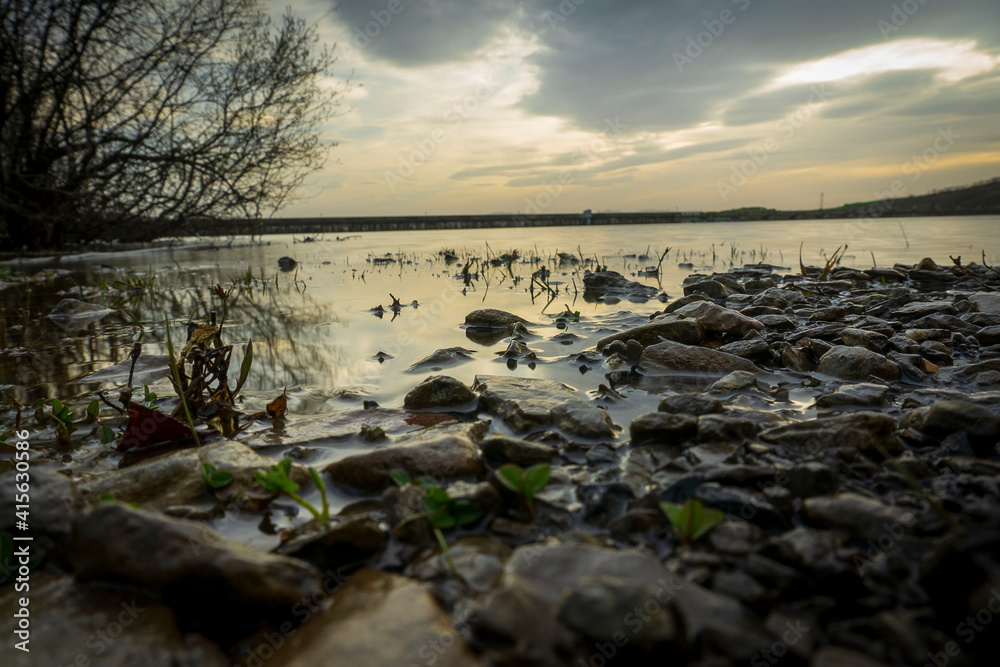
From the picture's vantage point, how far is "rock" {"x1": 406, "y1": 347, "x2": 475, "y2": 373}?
3749 mm

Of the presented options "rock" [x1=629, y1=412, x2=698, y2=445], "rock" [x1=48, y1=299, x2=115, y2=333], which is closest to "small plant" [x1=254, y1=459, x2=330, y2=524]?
"rock" [x1=629, y1=412, x2=698, y2=445]

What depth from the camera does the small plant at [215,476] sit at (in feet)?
6.14

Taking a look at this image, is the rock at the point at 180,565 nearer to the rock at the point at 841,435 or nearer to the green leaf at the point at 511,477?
the green leaf at the point at 511,477

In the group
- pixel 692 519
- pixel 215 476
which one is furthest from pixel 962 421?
pixel 215 476

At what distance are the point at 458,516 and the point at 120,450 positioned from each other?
1.77 metres

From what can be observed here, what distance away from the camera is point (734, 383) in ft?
10.0

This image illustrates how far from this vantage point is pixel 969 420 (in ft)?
6.53

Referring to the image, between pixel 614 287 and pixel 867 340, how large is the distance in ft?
14.2

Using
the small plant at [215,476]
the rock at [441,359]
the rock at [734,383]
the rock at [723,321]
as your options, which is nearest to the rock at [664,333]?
the rock at [723,321]

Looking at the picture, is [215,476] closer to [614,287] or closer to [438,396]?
[438,396]

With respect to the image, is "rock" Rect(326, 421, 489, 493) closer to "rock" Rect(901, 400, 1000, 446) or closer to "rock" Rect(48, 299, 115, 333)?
"rock" Rect(901, 400, 1000, 446)

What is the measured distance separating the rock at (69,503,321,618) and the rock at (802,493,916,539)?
5.04 ft

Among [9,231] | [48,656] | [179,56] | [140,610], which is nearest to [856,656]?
[140,610]

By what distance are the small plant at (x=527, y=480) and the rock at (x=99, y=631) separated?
2.91 ft
